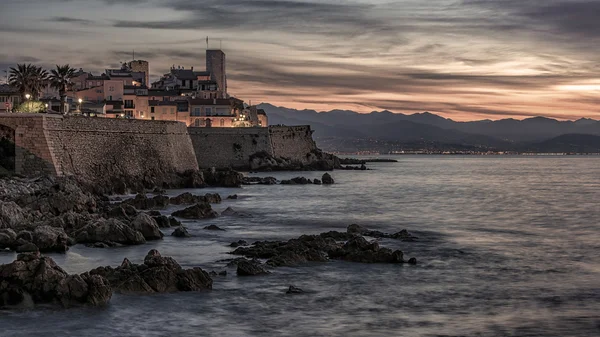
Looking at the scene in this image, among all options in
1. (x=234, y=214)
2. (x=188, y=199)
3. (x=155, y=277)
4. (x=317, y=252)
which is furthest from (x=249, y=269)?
(x=188, y=199)

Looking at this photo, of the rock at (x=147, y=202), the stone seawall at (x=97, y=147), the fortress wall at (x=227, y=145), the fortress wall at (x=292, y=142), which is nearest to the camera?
the rock at (x=147, y=202)

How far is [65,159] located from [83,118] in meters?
4.18

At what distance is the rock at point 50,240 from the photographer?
72.4ft

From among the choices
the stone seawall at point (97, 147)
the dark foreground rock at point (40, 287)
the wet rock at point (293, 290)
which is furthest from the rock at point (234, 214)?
the dark foreground rock at point (40, 287)

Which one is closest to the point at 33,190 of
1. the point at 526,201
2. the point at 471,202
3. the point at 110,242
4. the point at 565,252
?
the point at 110,242

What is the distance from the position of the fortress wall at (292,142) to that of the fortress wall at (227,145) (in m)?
2.06

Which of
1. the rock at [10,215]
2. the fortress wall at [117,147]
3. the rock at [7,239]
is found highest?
the fortress wall at [117,147]

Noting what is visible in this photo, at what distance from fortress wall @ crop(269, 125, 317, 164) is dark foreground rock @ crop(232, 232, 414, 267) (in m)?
58.8

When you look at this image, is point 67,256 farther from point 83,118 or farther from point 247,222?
point 83,118

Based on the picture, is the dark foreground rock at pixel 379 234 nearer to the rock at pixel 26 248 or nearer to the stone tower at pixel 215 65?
the rock at pixel 26 248

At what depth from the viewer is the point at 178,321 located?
15.4 metres

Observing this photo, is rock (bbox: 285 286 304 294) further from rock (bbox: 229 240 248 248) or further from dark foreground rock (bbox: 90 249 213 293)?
rock (bbox: 229 240 248 248)

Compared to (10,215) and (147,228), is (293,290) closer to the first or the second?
(147,228)

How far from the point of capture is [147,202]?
118ft
